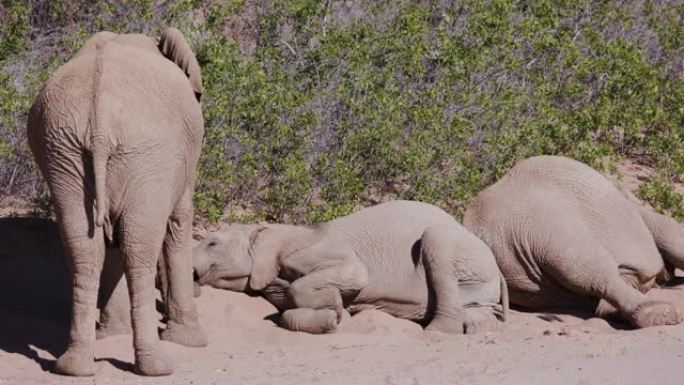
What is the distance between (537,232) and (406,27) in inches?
184

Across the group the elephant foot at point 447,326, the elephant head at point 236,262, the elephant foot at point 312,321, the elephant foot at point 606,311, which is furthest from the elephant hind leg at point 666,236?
the elephant head at point 236,262

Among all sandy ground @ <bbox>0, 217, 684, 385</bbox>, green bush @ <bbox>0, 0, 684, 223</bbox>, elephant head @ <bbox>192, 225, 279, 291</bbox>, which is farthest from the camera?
green bush @ <bbox>0, 0, 684, 223</bbox>

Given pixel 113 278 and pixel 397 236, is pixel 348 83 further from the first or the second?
pixel 113 278

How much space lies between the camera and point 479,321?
31.0ft

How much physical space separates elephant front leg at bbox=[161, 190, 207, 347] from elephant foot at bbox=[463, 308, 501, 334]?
5.93ft

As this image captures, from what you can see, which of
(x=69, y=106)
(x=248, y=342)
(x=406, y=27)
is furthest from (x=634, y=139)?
(x=69, y=106)

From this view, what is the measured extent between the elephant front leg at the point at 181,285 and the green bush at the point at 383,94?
2503 mm

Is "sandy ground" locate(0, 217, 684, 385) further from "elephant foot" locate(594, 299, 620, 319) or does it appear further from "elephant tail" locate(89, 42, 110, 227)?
"elephant tail" locate(89, 42, 110, 227)

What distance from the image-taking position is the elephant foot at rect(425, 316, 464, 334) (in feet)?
30.5

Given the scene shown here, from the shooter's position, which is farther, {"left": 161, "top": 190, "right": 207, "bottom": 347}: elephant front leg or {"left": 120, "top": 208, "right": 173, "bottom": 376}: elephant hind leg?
{"left": 161, "top": 190, "right": 207, "bottom": 347}: elephant front leg

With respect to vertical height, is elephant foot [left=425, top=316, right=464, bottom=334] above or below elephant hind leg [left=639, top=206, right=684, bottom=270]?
below

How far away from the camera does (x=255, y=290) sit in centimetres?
963

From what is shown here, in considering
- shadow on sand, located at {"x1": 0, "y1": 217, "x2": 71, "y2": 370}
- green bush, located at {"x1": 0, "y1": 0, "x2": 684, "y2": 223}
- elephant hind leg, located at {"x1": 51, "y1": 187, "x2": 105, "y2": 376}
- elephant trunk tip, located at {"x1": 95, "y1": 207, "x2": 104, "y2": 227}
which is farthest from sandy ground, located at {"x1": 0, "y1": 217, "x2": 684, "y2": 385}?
green bush, located at {"x1": 0, "y1": 0, "x2": 684, "y2": 223}

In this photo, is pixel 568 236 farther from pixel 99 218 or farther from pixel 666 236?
pixel 99 218
